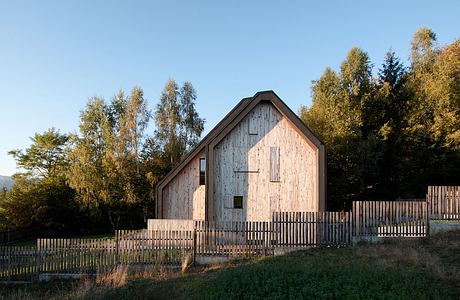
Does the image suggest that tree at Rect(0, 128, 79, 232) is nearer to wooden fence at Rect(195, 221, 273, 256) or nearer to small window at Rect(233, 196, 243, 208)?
small window at Rect(233, 196, 243, 208)

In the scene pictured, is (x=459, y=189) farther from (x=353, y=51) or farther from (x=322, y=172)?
(x=353, y=51)

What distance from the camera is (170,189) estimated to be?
2272 centimetres

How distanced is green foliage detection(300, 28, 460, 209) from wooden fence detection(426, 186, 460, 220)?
41.7 feet

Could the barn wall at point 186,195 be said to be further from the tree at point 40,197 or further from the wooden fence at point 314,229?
the tree at point 40,197

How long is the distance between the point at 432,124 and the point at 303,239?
2154 centimetres

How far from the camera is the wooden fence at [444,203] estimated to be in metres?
16.4

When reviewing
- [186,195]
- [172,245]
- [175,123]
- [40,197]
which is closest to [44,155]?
[40,197]

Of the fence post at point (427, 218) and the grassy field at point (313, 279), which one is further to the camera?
the fence post at point (427, 218)

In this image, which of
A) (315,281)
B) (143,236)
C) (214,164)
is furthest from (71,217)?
(315,281)

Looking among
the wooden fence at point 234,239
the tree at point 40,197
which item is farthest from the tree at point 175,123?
the wooden fence at point 234,239

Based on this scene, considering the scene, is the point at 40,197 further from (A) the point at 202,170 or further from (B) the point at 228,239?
(B) the point at 228,239

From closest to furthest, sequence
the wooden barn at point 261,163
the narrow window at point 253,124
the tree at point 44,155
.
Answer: the wooden barn at point 261,163 → the narrow window at point 253,124 → the tree at point 44,155

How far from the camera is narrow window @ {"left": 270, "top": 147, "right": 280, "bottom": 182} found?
2073 centimetres

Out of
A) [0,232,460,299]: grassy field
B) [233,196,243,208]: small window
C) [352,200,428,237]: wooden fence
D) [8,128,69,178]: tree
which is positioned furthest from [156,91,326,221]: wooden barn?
[8,128,69,178]: tree
